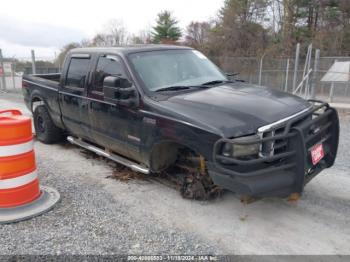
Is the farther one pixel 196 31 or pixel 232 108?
pixel 196 31

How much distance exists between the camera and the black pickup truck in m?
3.39

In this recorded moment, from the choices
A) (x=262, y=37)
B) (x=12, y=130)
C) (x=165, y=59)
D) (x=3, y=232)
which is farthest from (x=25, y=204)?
(x=262, y=37)

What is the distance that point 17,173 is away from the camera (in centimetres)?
399

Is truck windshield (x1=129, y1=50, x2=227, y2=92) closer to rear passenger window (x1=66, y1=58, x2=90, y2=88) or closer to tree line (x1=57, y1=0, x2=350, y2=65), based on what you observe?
rear passenger window (x1=66, y1=58, x2=90, y2=88)

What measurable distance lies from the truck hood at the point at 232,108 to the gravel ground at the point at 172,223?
43.9 inches

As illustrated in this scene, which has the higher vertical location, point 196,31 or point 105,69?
point 196,31

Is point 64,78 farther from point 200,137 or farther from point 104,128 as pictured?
point 200,137

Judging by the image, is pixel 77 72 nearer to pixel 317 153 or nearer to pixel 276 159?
pixel 276 159

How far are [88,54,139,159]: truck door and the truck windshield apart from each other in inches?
11.1

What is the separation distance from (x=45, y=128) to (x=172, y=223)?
4.17 metres

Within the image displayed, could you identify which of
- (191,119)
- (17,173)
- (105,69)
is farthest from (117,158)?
(191,119)

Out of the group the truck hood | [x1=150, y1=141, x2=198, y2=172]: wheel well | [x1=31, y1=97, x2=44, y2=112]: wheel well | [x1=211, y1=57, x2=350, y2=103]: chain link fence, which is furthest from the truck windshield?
[x1=211, y1=57, x2=350, y2=103]: chain link fence

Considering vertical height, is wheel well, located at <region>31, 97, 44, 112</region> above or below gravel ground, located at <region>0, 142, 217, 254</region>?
→ above

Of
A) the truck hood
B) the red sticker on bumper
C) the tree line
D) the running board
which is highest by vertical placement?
the tree line
